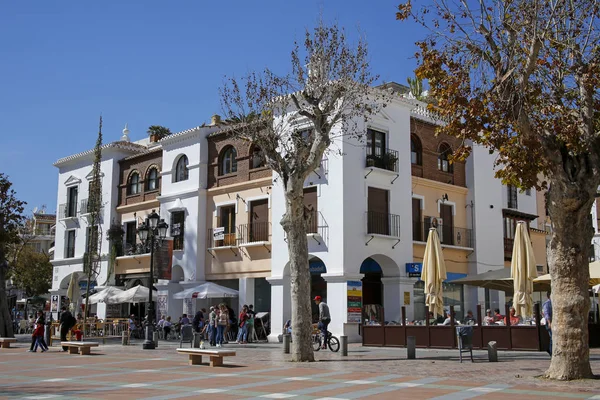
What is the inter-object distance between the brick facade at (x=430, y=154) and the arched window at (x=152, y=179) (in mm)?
14231

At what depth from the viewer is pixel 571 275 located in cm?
1295

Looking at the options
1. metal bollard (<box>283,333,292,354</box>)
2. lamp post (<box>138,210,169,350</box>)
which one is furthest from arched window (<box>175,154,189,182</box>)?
metal bollard (<box>283,333,292,354</box>)

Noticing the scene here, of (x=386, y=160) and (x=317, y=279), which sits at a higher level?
(x=386, y=160)

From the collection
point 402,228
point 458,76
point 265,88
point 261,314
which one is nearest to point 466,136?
point 458,76

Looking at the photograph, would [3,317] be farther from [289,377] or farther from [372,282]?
[289,377]

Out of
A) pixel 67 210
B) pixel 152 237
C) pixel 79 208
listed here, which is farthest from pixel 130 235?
pixel 152 237

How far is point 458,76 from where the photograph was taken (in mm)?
13711

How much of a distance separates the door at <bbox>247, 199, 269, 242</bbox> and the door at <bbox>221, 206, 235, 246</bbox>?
1370 mm

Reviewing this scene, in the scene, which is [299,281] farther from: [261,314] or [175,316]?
[175,316]

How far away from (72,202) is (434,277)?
26.2 m

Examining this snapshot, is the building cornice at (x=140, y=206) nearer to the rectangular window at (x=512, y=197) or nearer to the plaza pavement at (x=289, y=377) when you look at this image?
the plaza pavement at (x=289, y=377)

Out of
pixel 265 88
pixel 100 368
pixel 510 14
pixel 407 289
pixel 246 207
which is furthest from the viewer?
pixel 246 207

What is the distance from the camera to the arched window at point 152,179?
120ft

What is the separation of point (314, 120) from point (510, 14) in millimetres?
7433
